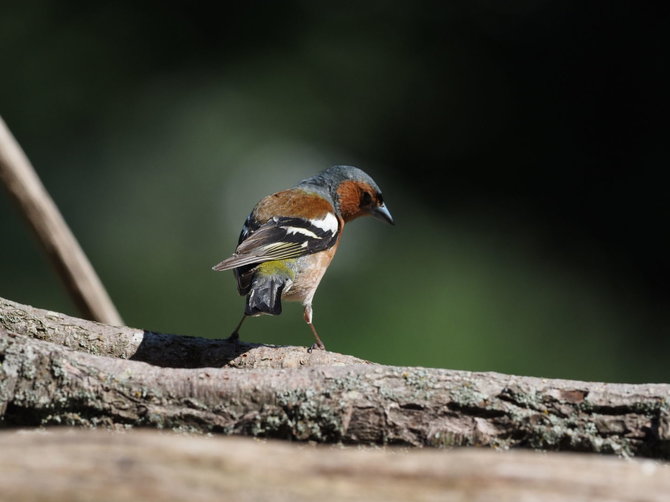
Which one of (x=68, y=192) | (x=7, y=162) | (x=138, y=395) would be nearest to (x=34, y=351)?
(x=138, y=395)

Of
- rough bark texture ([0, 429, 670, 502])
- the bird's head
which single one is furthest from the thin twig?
rough bark texture ([0, 429, 670, 502])

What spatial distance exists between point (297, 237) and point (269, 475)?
282 cm

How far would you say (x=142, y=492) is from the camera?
1.04 metres

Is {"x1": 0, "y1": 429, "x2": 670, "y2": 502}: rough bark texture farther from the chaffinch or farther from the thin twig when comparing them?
the thin twig

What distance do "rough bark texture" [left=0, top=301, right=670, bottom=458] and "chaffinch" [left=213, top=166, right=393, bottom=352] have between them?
4.50ft

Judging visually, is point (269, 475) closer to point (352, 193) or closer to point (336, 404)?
point (336, 404)

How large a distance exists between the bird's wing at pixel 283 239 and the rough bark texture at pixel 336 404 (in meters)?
1.53

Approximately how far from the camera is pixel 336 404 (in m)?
1.82

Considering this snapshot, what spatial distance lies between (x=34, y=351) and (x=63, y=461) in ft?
2.60

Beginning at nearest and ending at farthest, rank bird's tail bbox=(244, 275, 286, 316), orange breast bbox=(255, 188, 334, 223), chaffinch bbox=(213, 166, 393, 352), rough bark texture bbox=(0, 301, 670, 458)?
rough bark texture bbox=(0, 301, 670, 458), bird's tail bbox=(244, 275, 286, 316), chaffinch bbox=(213, 166, 393, 352), orange breast bbox=(255, 188, 334, 223)

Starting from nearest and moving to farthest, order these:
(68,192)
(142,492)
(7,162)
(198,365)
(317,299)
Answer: (142,492)
(198,365)
(7,162)
(317,299)
(68,192)

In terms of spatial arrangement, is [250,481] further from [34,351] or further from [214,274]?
[214,274]

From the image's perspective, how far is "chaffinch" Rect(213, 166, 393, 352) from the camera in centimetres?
361

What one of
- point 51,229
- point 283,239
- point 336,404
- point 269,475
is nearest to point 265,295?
point 283,239
